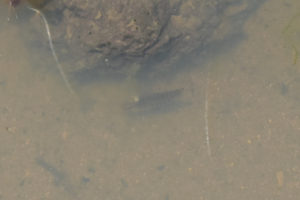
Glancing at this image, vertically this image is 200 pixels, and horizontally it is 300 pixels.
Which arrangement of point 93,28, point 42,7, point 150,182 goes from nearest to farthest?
point 93,28
point 42,7
point 150,182

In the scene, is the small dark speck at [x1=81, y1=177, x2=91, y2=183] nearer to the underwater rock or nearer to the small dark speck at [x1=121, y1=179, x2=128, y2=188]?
the small dark speck at [x1=121, y1=179, x2=128, y2=188]

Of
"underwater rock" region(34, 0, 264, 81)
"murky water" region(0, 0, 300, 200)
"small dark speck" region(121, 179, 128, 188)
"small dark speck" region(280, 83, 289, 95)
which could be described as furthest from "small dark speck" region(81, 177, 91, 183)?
"small dark speck" region(280, 83, 289, 95)

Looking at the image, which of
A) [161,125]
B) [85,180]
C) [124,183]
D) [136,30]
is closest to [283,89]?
[161,125]

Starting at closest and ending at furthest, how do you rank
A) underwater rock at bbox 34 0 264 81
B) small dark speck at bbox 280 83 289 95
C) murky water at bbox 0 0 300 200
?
1. underwater rock at bbox 34 0 264 81
2. murky water at bbox 0 0 300 200
3. small dark speck at bbox 280 83 289 95

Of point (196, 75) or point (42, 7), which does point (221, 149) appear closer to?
point (196, 75)

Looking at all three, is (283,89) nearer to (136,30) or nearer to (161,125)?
(161,125)

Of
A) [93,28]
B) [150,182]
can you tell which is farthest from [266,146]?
[93,28]
